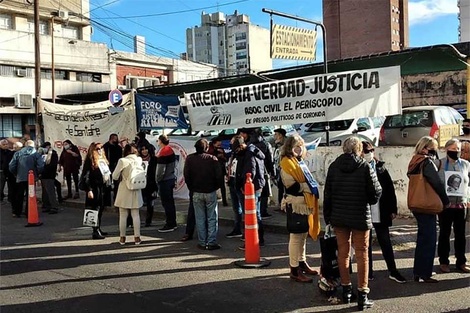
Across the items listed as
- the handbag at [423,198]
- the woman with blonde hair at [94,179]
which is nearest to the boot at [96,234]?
the woman with blonde hair at [94,179]

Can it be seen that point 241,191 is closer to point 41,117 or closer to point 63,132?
point 63,132

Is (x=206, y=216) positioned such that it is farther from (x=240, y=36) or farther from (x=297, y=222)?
(x=240, y=36)

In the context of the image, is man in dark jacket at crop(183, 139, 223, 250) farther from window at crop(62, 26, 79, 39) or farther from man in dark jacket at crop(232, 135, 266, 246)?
window at crop(62, 26, 79, 39)

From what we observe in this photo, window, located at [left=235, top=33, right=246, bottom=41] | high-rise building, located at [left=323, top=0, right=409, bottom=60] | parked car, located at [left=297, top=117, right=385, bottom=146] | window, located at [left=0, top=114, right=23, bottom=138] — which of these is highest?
high-rise building, located at [left=323, top=0, right=409, bottom=60]

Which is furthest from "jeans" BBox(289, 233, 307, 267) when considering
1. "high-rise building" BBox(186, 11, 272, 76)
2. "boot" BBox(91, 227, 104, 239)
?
"high-rise building" BBox(186, 11, 272, 76)

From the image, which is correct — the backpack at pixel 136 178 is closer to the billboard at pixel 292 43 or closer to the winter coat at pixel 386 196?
the billboard at pixel 292 43

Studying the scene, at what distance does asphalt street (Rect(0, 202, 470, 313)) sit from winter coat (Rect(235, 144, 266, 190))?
41.7 inches

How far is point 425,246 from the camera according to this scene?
6.09 metres

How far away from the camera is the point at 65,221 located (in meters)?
11.5

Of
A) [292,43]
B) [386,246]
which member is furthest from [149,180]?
[386,246]

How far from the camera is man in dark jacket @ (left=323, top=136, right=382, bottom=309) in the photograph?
520cm

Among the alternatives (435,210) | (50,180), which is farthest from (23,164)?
(435,210)

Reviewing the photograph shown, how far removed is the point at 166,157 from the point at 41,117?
9977mm

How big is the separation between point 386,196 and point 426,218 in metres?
0.55
